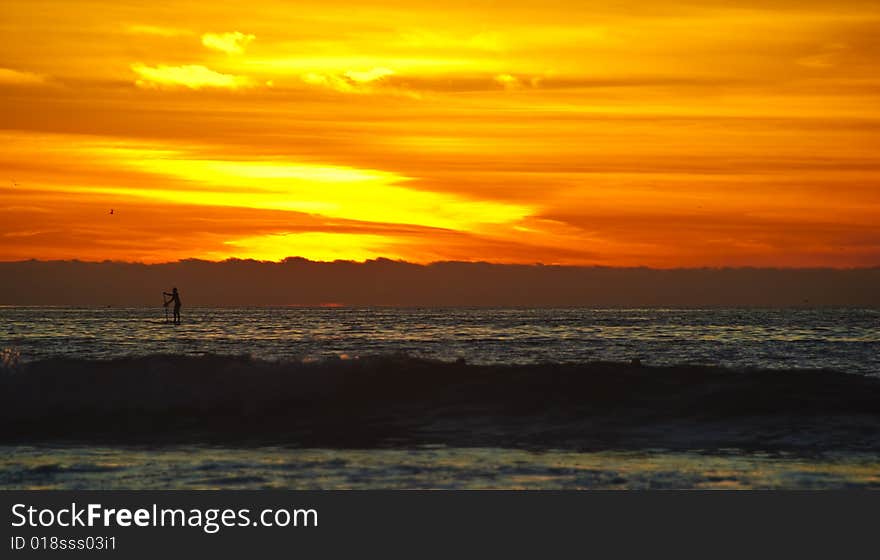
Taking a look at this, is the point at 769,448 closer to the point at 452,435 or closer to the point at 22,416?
the point at 452,435

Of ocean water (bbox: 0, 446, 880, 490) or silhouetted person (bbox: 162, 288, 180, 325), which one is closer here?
ocean water (bbox: 0, 446, 880, 490)

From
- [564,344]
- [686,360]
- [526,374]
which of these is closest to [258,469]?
[526,374]

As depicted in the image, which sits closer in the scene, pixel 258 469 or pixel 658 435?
pixel 258 469

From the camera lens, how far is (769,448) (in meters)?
19.8

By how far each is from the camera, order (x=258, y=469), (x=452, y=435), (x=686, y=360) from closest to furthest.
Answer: (x=258, y=469), (x=452, y=435), (x=686, y=360)

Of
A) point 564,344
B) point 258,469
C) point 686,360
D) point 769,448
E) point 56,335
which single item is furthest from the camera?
point 56,335

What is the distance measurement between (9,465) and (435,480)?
7469 mm

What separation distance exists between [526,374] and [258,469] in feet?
48.8

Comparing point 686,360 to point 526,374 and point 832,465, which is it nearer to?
point 526,374

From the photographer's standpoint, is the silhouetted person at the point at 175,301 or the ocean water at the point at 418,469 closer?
the ocean water at the point at 418,469

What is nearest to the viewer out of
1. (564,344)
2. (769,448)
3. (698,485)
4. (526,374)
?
(698,485)

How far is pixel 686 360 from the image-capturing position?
48.3 meters

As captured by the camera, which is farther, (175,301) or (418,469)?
(175,301)

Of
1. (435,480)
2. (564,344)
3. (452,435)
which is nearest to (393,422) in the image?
(452,435)
